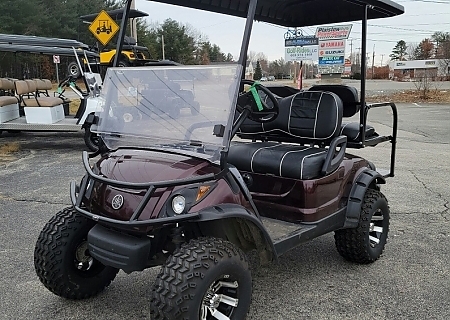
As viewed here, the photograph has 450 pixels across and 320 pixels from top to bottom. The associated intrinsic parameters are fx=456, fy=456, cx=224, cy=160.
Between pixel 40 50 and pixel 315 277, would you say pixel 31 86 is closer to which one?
pixel 40 50

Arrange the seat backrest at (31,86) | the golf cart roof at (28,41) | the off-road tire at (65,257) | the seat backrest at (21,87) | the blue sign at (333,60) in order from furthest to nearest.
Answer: the seat backrest at (31,86) → the seat backrest at (21,87) → the golf cart roof at (28,41) → the blue sign at (333,60) → the off-road tire at (65,257)

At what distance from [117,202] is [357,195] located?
6.27ft

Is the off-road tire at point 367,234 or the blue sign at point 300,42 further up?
the blue sign at point 300,42

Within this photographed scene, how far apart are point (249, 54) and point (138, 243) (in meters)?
1.25

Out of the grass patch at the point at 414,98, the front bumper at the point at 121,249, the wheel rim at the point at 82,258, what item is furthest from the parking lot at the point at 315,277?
the grass patch at the point at 414,98

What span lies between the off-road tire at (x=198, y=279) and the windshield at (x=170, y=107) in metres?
0.55

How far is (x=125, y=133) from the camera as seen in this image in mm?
2859

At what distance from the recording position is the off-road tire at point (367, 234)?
11.3 ft

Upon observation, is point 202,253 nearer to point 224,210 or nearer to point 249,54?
point 224,210

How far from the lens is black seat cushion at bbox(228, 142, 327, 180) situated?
3189 mm

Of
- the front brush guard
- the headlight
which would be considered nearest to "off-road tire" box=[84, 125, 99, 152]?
the front brush guard

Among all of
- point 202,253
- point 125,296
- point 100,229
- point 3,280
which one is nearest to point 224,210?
point 202,253

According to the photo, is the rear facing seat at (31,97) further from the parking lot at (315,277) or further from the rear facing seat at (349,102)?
the rear facing seat at (349,102)

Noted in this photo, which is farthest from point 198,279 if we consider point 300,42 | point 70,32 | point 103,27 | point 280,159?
point 70,32
